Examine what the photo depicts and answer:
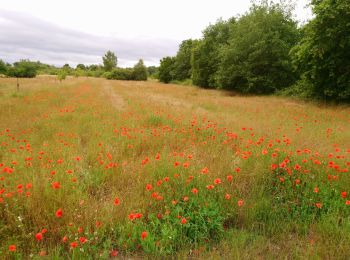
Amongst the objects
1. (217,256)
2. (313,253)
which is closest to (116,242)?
(217,256)

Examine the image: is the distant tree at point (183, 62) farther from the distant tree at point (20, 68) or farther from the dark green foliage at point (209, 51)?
the distant tree at point (20, 68)

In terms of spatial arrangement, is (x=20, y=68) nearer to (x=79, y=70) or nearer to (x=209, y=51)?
(x=209, y=51)

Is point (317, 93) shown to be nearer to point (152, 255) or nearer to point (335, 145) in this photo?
point (335, 145)

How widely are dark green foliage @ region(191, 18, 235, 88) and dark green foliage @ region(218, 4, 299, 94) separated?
7594mm

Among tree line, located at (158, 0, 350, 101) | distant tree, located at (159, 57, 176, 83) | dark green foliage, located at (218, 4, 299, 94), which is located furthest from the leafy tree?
distant tree, located at (159, 57, 176, 83)

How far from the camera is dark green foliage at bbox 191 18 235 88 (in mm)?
34188

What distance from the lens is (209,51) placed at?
117 feet

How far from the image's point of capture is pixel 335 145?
6.40 meters

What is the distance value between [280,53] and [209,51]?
44.2ft

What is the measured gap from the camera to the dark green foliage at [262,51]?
24.0 meters

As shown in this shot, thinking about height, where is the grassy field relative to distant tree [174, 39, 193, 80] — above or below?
below

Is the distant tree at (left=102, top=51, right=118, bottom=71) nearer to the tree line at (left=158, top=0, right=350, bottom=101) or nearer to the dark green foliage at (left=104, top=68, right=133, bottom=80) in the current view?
the dark green foliage at (left=104, top=68, right=133, bottom=80)

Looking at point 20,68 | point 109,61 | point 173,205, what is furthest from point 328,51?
point 109,61

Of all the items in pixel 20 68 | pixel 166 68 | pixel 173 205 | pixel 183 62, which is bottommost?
pixel 173 205
